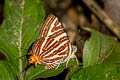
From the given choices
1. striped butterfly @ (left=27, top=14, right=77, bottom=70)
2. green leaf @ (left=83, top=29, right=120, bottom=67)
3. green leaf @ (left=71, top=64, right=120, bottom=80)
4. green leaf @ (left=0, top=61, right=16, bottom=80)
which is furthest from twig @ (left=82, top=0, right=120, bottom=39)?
green leaf @ (left=0, top=61, right=16, bottom=80)

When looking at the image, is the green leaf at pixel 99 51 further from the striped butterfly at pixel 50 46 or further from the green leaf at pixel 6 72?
the green leaf at pixel 6 72

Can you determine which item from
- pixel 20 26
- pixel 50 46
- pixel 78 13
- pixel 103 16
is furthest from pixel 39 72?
pixel 78 13

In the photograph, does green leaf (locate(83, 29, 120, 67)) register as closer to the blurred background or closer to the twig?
the twig

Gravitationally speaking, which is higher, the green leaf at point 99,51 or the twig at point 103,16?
the twig at point 103,16

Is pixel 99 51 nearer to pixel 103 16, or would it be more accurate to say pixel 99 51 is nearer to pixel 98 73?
pixel 98 73

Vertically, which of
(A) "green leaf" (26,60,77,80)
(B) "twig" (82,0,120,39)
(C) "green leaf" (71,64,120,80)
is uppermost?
(B) "twig" (82,0,120,39)

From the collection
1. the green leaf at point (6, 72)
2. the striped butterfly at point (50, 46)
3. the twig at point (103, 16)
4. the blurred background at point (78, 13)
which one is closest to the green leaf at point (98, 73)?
A: the striped butterfly at point (50, 46)

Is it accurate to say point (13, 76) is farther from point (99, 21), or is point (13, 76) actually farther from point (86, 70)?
point (99, 21)
